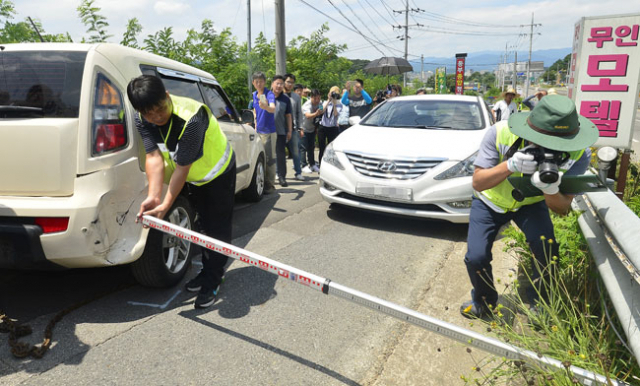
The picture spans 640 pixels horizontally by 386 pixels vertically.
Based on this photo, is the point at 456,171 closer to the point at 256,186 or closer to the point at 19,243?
the point at 256,186

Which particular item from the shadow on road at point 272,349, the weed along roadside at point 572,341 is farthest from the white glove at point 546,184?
the shadow on road at point 272,349

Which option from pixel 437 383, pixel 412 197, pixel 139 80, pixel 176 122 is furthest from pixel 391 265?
pixel 139 80

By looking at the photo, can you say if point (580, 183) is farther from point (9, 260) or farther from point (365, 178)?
point (9, 260)

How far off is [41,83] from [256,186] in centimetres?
342

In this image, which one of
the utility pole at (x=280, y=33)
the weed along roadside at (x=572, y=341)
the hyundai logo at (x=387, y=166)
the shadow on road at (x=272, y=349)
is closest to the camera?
the weed along roadside at (x=572, y=341)

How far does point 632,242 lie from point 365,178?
3060 mm

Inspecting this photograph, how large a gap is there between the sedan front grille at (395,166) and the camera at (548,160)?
2.17 metres

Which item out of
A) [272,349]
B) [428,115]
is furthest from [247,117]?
[272,349]

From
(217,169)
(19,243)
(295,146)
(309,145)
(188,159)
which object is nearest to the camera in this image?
(19,243)

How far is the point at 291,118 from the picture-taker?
7.15 meters

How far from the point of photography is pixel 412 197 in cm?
439

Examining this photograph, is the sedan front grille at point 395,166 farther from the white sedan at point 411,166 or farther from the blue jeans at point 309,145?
the blue jeans at point 309,145

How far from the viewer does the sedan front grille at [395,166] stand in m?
4.43

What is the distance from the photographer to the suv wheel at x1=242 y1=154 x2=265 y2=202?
19.2 ft
